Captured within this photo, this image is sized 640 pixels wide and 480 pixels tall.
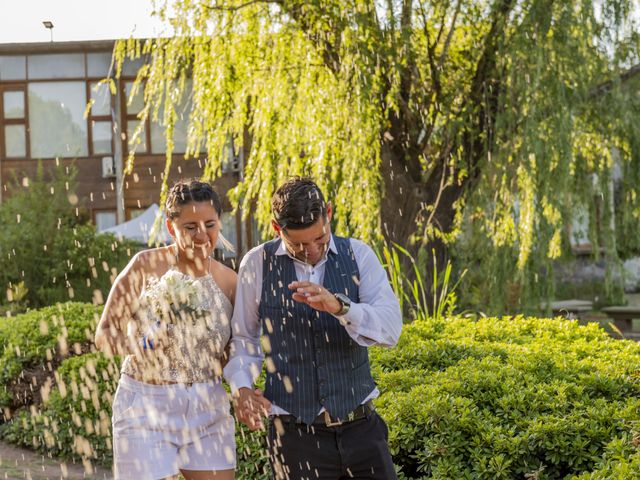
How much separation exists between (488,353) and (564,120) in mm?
4509

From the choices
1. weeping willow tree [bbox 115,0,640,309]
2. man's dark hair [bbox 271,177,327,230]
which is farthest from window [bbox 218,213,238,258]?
man's dark hair [bbox 271,177,327,230]

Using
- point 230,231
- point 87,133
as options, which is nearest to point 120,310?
point 230,231

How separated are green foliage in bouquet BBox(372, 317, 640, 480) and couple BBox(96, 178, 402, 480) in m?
1.32

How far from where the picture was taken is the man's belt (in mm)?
3346

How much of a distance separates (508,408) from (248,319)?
6.69 ft

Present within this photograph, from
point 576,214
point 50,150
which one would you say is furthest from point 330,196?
point 50,150

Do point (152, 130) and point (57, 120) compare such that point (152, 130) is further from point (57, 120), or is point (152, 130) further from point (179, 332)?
point (179, 332)

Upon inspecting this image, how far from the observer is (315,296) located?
302 centimetres

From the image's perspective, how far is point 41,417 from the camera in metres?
8.50

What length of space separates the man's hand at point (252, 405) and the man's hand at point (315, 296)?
496 mm

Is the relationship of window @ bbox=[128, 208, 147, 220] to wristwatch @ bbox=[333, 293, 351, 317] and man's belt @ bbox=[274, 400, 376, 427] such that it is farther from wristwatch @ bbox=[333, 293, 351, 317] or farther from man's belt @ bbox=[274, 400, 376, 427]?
wristwatch @ bbox=[333, 293, 351, 317]

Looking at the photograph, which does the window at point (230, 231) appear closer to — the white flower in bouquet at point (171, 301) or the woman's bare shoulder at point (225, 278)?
the woman's bare shoulder at point (225, 278)

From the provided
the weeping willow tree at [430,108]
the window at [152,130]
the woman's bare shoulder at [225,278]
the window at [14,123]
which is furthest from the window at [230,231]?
the woman's bare shoulder at [225,278]

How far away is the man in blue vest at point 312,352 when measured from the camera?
332 cm
